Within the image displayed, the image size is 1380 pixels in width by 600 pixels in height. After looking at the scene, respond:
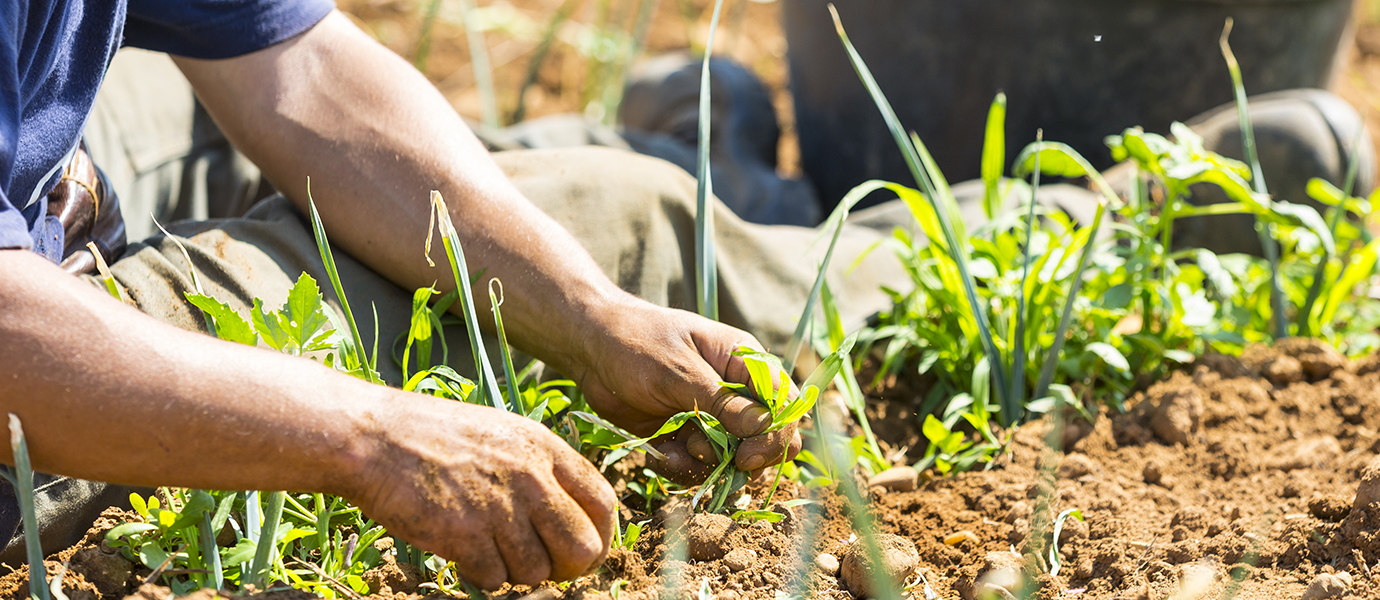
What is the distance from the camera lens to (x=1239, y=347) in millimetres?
1415

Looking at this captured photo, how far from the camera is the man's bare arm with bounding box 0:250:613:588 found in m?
0.68

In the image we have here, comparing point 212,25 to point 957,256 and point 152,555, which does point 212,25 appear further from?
point 957,256

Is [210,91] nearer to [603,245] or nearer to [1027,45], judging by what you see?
[603,245]

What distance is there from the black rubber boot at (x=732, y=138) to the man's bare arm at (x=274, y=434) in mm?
1493

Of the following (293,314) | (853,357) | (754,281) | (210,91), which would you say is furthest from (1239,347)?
(210,91)

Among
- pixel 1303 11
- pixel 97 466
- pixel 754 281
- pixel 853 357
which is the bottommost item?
pixel 853 357

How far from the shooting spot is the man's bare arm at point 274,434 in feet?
2.23

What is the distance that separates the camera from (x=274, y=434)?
70cm

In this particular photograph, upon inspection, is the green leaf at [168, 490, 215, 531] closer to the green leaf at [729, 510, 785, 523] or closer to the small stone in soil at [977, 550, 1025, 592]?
the green leaf at [729, 510, 785, 523]

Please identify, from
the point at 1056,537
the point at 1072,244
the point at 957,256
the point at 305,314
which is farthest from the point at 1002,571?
the point at 305,314

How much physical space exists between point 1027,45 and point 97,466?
1.82 m

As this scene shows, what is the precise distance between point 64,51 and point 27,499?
1.48 feet

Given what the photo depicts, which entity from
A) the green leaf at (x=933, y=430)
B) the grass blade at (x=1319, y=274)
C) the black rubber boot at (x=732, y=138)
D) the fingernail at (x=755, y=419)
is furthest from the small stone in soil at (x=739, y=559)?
the black rubber boot at (x=732, y=138)

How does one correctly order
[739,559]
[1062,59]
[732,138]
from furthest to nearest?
[732,138] → [1062,59] → [739,559]
